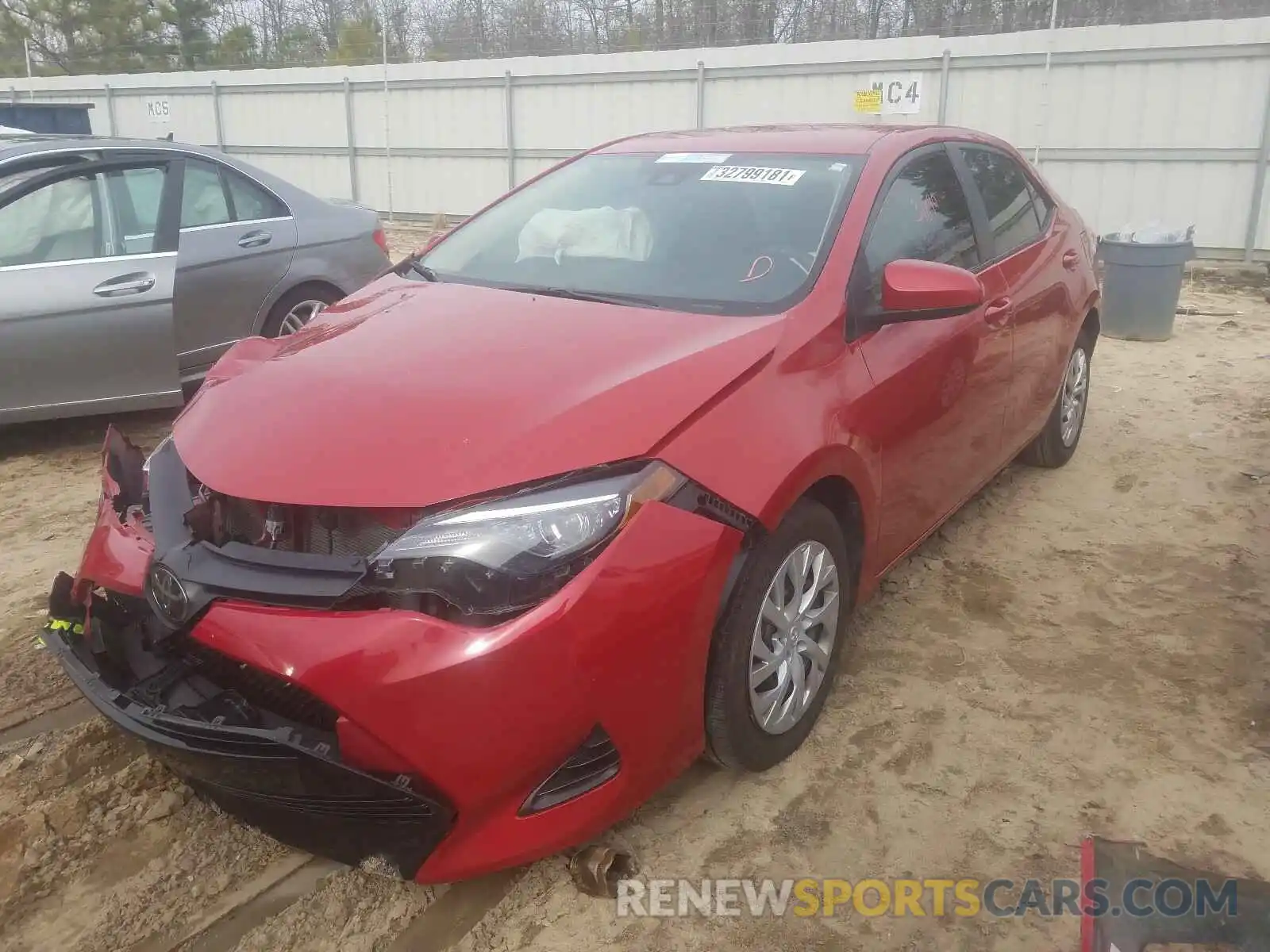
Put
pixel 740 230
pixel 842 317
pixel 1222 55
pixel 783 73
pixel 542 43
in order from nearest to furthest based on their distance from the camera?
pixel 842 317 → pixel 740 230 → pixel 1222 55 → pixel 783 73 → pixel 542 43

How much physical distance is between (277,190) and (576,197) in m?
2.99

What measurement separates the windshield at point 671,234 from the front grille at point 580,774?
1.22 meters

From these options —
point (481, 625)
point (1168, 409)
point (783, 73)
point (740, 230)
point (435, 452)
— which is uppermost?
point (783, 73)

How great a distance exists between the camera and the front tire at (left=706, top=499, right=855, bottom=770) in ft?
7.74

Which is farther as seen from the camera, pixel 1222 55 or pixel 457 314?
pixel 1222 55

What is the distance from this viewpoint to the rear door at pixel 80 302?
4500mm

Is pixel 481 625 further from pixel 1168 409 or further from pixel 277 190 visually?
pixel 1168 409

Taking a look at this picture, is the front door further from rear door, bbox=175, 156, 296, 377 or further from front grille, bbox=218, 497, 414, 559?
rear door, bbox=175, 156, 296, 377

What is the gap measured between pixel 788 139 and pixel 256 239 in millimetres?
3245

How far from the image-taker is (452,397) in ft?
7.51

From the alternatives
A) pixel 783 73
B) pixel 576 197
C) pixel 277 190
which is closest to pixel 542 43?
pixel 783 73

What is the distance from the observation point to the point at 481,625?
76.5 inches

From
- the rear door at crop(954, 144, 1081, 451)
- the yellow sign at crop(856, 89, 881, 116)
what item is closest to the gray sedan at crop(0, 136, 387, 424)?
the rear door at crop(954, 144, 1081, 451)

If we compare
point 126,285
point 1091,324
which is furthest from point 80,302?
point 1091,324
